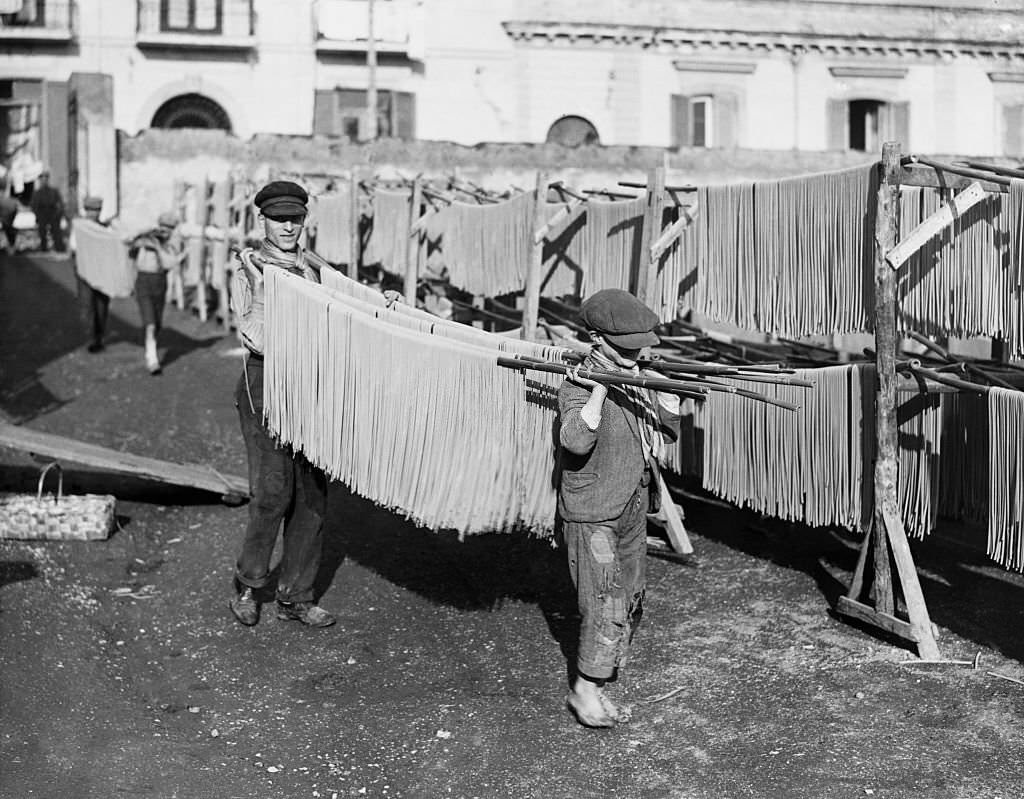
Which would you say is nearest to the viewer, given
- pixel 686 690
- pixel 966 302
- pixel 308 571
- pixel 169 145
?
pixel 686 690

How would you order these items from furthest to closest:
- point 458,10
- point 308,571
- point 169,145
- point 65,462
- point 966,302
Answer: point 458,10
point 169,145
point 65,462
point 308,571
point 966,302

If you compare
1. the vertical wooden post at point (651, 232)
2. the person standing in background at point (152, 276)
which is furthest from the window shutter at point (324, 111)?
the vertical wooden post at point (651, 232)

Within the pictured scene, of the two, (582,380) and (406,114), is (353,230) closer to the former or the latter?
(582,380)

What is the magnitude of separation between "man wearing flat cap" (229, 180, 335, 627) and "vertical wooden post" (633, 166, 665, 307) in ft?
5.96

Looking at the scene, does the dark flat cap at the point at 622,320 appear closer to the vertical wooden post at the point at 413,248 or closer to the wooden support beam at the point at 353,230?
the vertical wooden post at the point at 413,248

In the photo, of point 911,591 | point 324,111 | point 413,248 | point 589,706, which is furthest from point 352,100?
point 589,706

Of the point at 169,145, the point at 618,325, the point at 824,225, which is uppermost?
the point at 169,145

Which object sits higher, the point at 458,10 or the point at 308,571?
the point at 458,10

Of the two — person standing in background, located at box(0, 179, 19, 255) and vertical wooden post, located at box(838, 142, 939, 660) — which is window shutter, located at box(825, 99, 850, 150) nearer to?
person standing in background, located at box(0, 179, 19, 255)

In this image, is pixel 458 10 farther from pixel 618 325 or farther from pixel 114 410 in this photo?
pixel 618 325

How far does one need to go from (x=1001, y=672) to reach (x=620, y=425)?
5.58ft

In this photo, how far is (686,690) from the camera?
15.8 feet

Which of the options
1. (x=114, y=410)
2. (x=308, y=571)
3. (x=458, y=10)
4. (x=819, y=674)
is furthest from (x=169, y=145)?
(x=819, y=674)

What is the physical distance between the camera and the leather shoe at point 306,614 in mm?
5559
